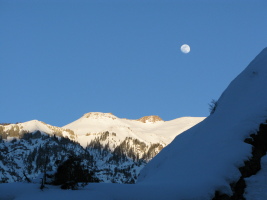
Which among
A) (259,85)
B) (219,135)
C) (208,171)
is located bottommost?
(208,171)

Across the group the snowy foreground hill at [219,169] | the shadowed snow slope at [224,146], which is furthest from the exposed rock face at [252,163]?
the shadowed snow slope at [224,146]

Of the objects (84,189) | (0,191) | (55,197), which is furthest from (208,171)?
(0,191)

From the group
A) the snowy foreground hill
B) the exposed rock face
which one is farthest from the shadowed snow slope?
the exposed rock face

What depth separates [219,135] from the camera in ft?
55.8

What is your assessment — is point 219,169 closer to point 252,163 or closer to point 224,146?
point 252,163

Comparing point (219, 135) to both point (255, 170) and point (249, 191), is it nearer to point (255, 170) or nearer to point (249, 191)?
point (255, 170)

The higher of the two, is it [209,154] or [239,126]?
[239,126]

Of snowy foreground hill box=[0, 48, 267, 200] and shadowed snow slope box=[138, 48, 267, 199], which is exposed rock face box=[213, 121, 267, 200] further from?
shadowed snow slope box=[138, 48, 267, 199]

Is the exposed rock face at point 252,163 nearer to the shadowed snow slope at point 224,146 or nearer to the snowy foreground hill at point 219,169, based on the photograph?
the snowy foreground hill at point 219,169

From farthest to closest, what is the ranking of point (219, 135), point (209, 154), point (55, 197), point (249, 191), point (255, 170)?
point (219, 135)
point (209, 154)
point (255, 170)
point (249, 191)
point (55, 197)

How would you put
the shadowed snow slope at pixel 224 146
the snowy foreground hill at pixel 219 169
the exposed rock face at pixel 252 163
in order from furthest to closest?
1. the exposed rock face at pixel 252 163
2. the shadowed snow slope at pixel 224 146
3. the snowy foreground hill at pixel 219 169

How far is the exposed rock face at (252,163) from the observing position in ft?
41.5

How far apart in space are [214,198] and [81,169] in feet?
18.2

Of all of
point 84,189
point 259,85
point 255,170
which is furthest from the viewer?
point 259,85
